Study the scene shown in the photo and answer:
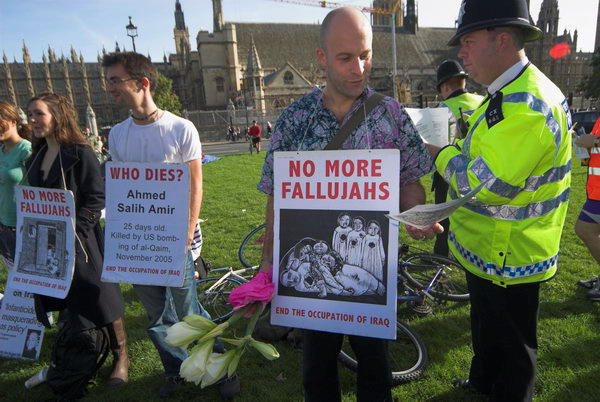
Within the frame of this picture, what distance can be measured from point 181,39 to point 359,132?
10219 centimetres

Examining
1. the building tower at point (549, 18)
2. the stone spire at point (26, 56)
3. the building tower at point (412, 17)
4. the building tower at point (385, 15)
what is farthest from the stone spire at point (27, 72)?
the building tower at point (549, 18)

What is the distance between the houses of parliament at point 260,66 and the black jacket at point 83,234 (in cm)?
6074

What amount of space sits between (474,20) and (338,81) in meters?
0.81

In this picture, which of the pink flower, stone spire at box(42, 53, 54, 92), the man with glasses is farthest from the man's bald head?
stone spire at box(42, 53, 54, 92)

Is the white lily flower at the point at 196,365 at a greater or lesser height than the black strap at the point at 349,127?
lesser

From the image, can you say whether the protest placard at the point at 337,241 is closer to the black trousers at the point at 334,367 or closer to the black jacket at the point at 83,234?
the black trousers at the point at 334,367

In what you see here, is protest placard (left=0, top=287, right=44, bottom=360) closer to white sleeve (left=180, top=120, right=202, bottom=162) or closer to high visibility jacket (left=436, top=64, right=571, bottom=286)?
white sleeve (left=180, top=120, right=202, bottom=162)

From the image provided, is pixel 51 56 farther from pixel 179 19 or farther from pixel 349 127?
pixel 349 127

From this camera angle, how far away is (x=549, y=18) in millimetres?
78500

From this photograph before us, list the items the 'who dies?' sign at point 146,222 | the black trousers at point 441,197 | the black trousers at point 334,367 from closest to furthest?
the black trousers at point 334,367 < the 'who dies?' sign at point 146,222 < the black trousers at point 441,197

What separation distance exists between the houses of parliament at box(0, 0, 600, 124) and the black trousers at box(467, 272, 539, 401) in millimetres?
62236

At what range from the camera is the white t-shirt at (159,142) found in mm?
2795

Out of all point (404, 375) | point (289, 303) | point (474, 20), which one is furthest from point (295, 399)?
point (474, 20)

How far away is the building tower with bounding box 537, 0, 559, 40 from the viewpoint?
7769cm
